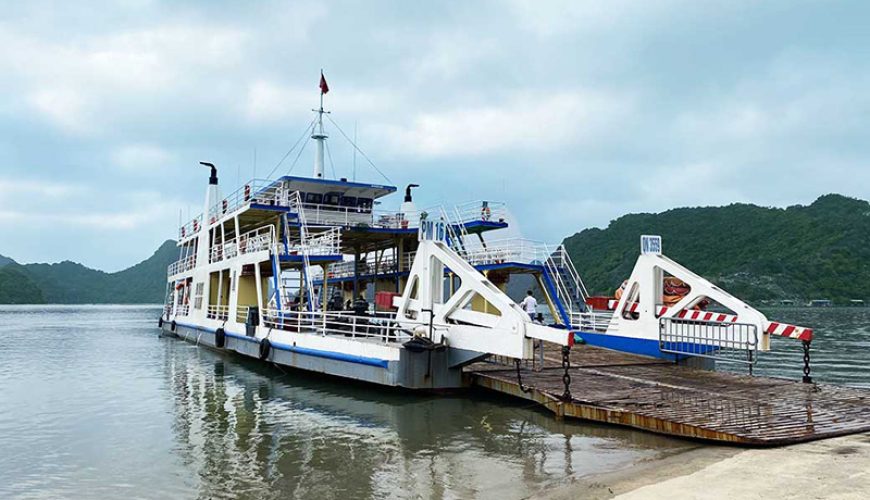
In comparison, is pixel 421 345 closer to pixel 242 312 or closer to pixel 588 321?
pixel 588 321

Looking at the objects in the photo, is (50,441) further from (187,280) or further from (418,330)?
(187,280)

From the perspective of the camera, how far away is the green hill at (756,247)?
10550 centimetres

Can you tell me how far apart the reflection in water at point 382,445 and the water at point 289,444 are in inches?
1.3

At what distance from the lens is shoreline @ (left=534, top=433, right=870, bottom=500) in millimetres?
6676

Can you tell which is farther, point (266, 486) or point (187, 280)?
point (187, 280)

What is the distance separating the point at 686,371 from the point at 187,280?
27.3 meters

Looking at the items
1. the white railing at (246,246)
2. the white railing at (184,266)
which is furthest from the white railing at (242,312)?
the white railing at (184,266)

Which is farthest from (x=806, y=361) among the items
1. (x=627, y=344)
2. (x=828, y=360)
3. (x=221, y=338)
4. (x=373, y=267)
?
(x=373, y=267)

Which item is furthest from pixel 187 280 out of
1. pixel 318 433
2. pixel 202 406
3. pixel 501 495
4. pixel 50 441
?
pixel 501 495

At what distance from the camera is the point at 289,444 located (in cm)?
1094

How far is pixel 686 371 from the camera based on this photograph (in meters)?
16.0

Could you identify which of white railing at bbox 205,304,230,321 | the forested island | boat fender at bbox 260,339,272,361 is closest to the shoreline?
boat fender at bbox 260,339,272,361

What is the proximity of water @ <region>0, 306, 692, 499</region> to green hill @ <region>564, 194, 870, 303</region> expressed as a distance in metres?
97.1

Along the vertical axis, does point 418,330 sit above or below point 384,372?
above
